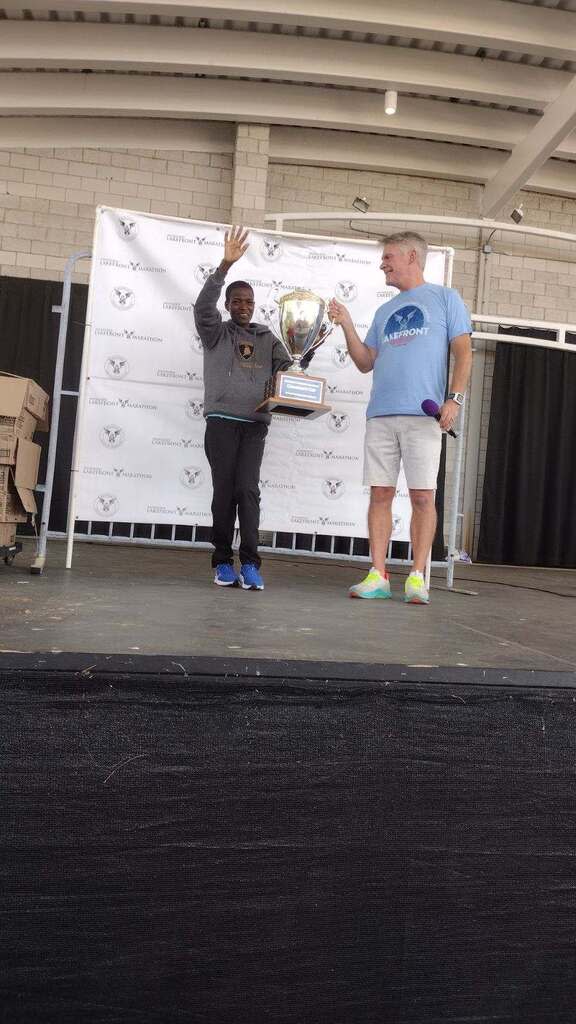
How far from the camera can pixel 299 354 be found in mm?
3697

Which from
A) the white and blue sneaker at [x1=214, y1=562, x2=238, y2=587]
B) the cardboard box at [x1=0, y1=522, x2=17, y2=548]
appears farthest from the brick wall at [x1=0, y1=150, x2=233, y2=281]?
the white and blue sneaker at [x1=214, y1=562, x2=238, y2=587]

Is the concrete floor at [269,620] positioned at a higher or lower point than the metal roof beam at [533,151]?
lower

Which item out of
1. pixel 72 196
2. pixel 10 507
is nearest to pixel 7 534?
pixel 10 507

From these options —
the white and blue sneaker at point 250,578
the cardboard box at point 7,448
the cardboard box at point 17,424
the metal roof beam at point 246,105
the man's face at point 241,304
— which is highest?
the metal roof beam at point 246,105

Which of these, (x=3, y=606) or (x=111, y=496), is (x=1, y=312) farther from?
(x=3, y=606)

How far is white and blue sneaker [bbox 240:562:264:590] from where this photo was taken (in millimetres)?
3316

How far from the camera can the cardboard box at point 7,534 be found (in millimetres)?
3645

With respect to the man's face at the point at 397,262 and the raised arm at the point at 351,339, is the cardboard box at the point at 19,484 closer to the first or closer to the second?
the raised arm at the point at 351,339

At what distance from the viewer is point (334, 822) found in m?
1.38

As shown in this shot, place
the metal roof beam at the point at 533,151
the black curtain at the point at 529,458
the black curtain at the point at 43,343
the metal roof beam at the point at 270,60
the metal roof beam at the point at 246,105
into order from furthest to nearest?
the black curtain at the point at 529,458 → the black curtain at the point at 43,343 → the metal roof beam at the point at 246,105 → the metal roof beam at the point at 533,151 → the metal roof beam at the point at 270,60

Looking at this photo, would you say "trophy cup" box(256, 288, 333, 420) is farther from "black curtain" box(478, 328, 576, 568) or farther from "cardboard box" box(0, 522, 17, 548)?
"black curtain" box(478, 328, 576, 568)

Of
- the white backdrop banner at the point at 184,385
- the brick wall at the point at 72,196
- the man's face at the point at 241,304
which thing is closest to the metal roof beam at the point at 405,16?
the brick wall at the point at 72,196

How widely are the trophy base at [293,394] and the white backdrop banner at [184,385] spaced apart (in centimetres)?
64

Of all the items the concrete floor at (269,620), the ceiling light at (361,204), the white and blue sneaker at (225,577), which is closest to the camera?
the concrete floor at (269,620)
